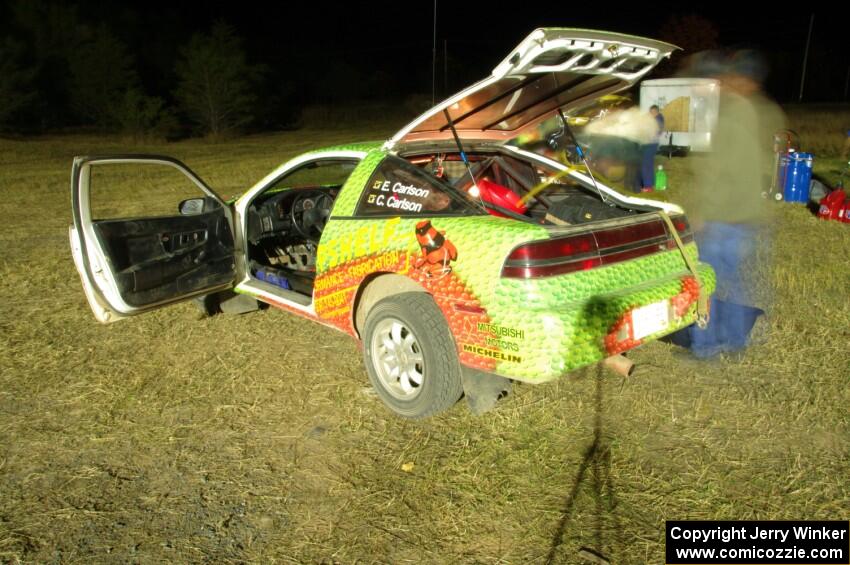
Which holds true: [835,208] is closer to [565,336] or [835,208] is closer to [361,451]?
[565,336]

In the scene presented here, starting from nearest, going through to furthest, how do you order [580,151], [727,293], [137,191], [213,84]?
1. [580,151]
2. [727,293]
3. [137,191]
4. [213,84]

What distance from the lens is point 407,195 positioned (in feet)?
11.8

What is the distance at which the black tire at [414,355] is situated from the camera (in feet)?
10.8

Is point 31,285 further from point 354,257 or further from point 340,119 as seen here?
point 340,119

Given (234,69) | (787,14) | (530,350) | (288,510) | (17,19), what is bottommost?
(288,510)

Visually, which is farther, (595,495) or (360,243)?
(360,243)

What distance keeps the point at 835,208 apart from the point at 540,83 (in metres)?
7.04

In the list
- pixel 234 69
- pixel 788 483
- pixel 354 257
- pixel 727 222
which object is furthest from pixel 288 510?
pixel 234 69

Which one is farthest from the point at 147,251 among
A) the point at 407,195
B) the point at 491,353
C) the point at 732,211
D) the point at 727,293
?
the point at 732,211

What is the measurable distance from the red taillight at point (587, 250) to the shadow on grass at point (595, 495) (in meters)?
0.90

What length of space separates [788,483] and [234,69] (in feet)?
125

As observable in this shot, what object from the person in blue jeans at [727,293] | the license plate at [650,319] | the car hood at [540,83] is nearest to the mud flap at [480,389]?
the license plate at [650,319]

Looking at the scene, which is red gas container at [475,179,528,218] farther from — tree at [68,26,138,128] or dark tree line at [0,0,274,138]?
tree at [68,26,138,128]

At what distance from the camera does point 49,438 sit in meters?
3.52
